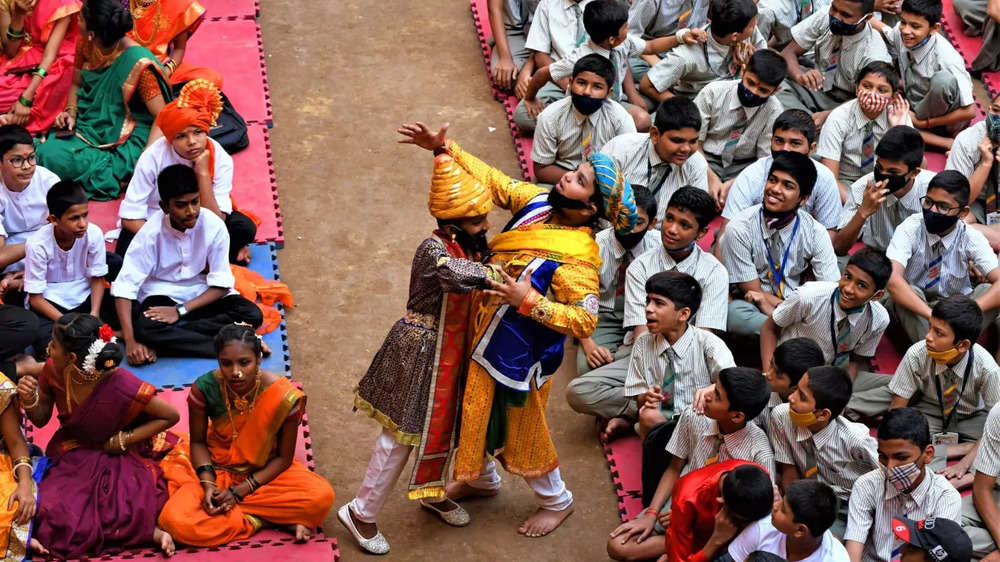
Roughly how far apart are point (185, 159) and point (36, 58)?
1366 millimetres

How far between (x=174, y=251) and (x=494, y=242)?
1.67 metres

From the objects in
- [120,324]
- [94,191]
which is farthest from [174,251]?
[94,191]

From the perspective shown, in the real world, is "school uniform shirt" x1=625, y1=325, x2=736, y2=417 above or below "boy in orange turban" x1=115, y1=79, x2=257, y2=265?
below

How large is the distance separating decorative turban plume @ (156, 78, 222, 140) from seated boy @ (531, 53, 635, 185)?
1.54 m

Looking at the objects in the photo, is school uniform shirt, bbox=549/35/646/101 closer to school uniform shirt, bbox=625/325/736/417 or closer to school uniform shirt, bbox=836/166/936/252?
school uniform shirt, bbox=836/166/936/252

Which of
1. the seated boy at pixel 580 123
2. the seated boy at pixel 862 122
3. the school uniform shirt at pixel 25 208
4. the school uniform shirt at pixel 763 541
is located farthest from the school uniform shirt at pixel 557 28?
the school uniform shirt at pixel 763 541

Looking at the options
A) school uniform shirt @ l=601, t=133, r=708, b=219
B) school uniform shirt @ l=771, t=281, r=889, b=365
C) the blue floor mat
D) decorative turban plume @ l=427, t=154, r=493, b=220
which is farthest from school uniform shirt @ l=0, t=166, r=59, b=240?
school uniform shirt @ l=771, t=281, r=889, b=365

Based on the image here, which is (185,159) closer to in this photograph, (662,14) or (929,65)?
→ (662,14)

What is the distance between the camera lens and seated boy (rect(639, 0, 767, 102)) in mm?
7871

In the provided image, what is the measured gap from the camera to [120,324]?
6570 millimetres

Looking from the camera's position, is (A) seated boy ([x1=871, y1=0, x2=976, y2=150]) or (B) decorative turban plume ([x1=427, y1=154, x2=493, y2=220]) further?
(A) seated boy ([x1=871, y1=0, x2=976, y2=150])

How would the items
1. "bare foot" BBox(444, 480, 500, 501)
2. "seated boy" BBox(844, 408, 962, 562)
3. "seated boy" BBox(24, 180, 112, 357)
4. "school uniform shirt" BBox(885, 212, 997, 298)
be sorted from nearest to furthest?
"seated boy" BBox(844, 408, 962, 562) < "bare foot" BBox(444, 480, 500, 501) < "seated boy" BBox(24, 180, 112, 357) < "school uniform shirt" BBox(885, 212, 997, 298)

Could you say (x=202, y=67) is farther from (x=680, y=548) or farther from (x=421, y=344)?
(x=680, y=548)

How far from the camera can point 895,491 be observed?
5516 mm
